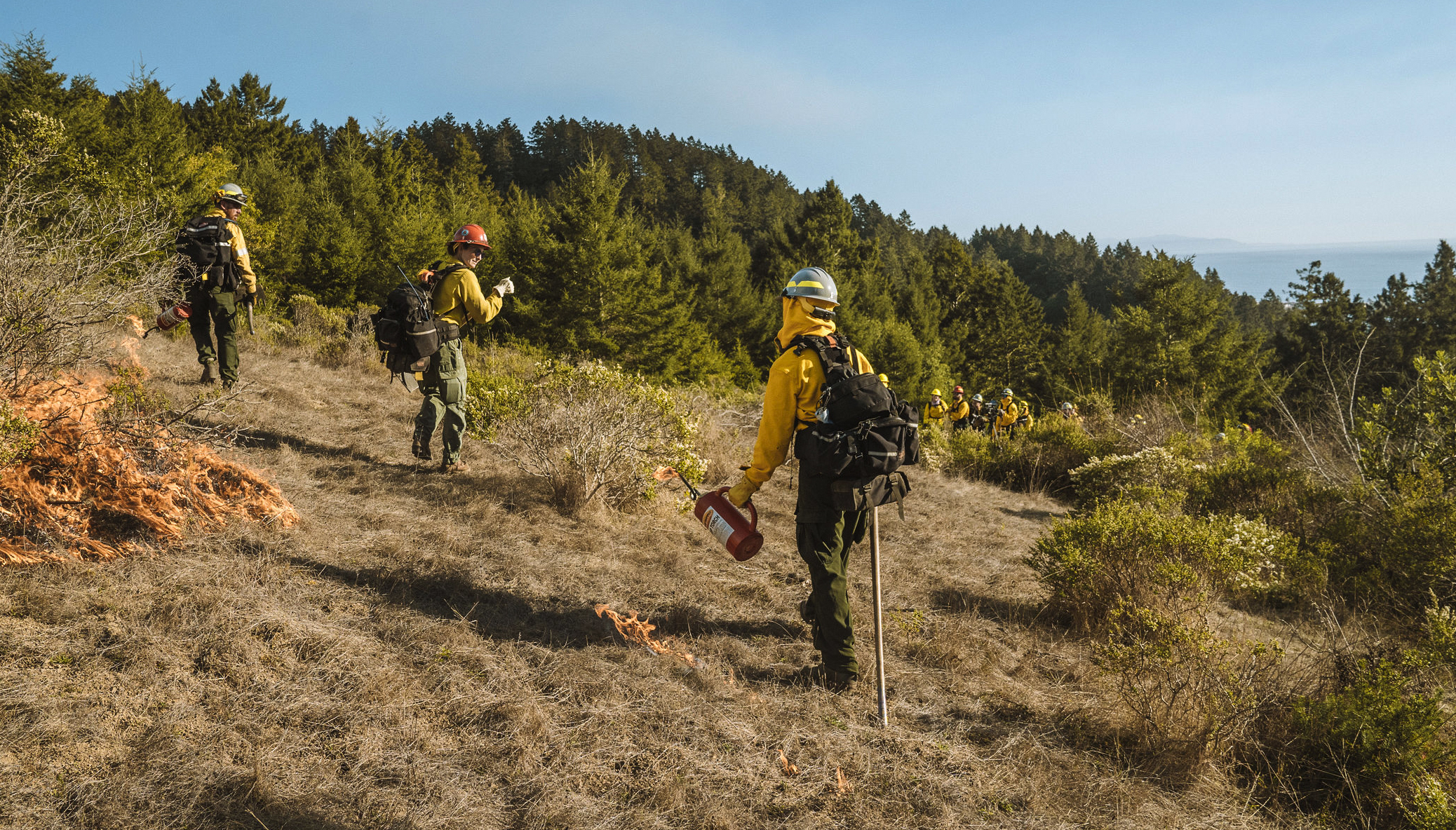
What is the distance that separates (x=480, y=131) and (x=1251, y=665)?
238 ft

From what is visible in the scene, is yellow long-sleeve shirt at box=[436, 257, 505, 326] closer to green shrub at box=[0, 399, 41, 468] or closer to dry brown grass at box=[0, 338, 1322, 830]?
dry brown grass at box=[0, 338, 1322, 830]

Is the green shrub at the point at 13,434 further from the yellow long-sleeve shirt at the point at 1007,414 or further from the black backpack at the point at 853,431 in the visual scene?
the yellow long-sleeve shirt at the point at 1007,414

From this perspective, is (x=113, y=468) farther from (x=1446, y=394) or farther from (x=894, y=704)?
(x=1446, y=394)

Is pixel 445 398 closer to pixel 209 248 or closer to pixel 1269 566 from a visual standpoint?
pixel 209 248

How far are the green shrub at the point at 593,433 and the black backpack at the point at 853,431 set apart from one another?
101 inches

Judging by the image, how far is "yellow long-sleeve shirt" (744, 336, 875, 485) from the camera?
10.9ft

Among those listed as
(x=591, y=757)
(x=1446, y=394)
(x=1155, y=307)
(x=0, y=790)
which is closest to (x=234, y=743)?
(x=0, y=790)

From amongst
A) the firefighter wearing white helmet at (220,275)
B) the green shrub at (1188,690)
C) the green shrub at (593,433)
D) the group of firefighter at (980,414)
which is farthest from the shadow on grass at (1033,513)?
the firefighter wearing white helmet at (220,275)

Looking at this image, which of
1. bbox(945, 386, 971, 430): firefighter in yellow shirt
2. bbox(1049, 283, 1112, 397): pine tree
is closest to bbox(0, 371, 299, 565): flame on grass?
bbox(945, 386, 971, 430): firefighter in yellow shirt

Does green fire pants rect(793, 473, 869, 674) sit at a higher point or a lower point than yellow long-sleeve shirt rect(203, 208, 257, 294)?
lower

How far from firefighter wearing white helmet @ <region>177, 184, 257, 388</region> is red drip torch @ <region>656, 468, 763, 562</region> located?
4.92m

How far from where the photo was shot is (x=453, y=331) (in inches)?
218

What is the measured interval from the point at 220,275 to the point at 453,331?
8.55 feet

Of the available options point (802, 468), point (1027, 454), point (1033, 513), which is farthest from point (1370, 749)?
point (1027, 454)
